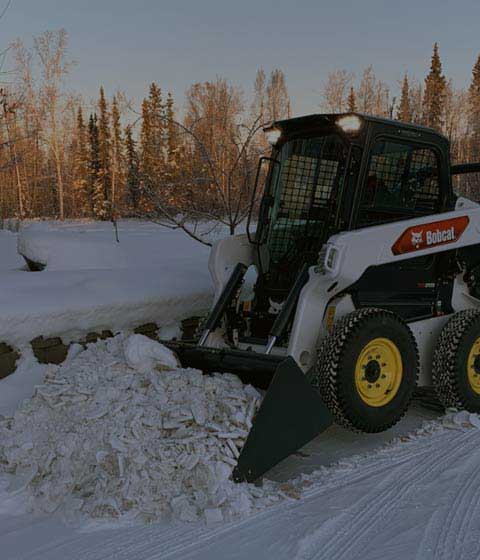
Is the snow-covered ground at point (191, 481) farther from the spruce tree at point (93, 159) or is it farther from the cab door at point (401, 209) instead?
the spruce tree at point (93, 159)

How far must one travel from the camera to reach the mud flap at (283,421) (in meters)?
3.69

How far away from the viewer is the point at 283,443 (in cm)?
380

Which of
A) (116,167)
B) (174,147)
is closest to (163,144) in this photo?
(174,147)

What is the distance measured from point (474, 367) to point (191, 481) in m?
2.78

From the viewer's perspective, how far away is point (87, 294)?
233 inches

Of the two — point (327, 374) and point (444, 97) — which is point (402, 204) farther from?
point (444, 97)

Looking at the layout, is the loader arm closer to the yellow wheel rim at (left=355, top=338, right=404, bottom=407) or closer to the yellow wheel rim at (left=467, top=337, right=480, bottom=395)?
the yellow wheel rim at (left=355, top=338, right=404, bottom=407)

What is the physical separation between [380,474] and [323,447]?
25.9 inches

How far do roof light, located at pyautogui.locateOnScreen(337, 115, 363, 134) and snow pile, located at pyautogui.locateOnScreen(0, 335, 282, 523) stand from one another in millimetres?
2013

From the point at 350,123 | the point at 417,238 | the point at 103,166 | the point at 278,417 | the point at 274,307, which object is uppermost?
the point at 350,123

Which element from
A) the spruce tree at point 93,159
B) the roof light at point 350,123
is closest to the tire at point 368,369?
the roof light at point 350,123

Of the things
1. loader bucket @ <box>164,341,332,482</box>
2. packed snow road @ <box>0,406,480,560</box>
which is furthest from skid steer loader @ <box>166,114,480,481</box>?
packed snow road @ <box>0,406,480,560</box>

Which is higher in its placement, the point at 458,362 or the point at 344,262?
the point at 344,262

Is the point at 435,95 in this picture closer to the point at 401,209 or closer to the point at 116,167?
the point at 116,167
